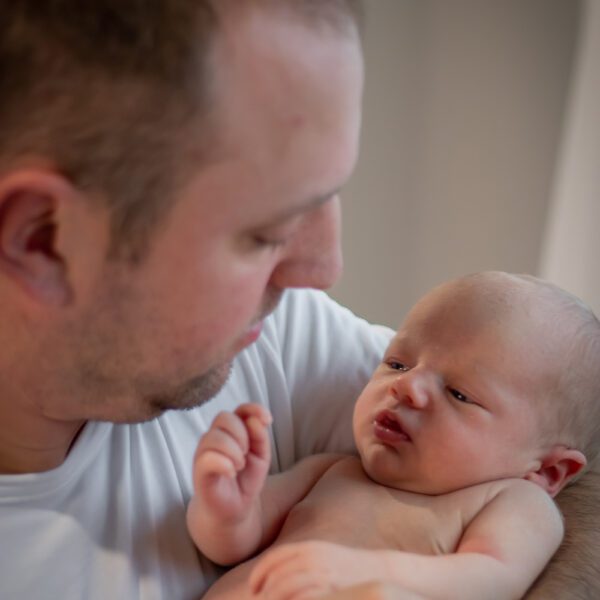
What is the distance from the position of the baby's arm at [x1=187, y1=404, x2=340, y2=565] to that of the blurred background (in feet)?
2.83

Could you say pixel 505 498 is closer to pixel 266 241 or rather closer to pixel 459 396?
pixel 459 396

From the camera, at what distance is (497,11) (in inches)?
64.0

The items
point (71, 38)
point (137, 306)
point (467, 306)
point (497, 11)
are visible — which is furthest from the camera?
point (497, 11)

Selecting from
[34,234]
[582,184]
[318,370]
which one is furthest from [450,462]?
[582,184]

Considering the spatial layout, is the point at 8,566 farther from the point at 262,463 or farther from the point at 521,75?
the point at 521,75

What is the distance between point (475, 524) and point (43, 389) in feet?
1.65

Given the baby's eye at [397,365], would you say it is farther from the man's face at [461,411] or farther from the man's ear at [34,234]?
the man's ear at [34,234]

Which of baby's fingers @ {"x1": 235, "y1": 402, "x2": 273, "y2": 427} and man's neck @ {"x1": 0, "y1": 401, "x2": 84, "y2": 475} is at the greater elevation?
baby's fingers @ {"x1": 235, "y1": 402, "x2": 273, "y2": 427}

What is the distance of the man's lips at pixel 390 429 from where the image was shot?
40.3 inches

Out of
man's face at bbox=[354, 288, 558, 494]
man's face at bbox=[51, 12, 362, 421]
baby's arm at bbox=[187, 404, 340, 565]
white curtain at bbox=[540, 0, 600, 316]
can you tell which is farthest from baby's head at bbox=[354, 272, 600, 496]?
white curtain at bbox=[540, 0, 600, 316]

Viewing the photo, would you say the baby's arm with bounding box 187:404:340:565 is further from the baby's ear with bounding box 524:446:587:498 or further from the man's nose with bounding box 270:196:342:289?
the baby's ear with bounding box 524:446:587:498

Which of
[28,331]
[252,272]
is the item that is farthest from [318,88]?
[28,331]

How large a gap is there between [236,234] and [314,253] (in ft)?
0.34

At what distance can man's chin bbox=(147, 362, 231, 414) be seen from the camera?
84cm
